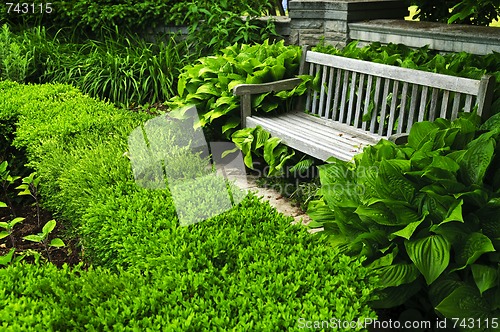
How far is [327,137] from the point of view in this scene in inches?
192

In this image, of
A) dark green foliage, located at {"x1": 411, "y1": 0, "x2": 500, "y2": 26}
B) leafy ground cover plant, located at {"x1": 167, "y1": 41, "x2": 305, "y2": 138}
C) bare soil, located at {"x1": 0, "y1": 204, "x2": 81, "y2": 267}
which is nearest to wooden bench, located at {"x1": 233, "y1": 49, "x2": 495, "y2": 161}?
leafy ground cover plant, located at {"x1": 167, "y1": 41, "x2": 305, "y2": 138}

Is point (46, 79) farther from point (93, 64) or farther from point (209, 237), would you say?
point (209, 237)

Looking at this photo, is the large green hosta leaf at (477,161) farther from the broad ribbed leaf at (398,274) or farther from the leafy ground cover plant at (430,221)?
the broad ribbed leaf at (398,274)

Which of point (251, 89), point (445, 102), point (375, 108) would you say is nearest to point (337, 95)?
point (375, 108)

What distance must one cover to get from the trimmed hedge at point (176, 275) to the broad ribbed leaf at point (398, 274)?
16.5 inches

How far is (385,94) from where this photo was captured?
473cm

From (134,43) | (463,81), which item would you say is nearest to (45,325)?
(463,81)

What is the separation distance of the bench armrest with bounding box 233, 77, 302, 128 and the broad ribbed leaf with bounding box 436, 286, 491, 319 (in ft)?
10.4

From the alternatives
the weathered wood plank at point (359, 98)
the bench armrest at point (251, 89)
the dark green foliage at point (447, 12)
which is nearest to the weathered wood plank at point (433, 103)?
the weathered wood plank at point (359, 98)

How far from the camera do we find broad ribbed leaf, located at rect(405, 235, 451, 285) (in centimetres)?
276

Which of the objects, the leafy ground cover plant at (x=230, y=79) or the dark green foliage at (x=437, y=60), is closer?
the dark green foliage at (x=437, y=60)

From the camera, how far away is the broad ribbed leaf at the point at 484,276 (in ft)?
8.90

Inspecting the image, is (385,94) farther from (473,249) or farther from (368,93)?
(473,249)

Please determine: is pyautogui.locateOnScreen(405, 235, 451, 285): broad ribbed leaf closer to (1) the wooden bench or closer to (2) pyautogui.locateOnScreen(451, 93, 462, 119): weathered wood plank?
(1) the wooden bench
